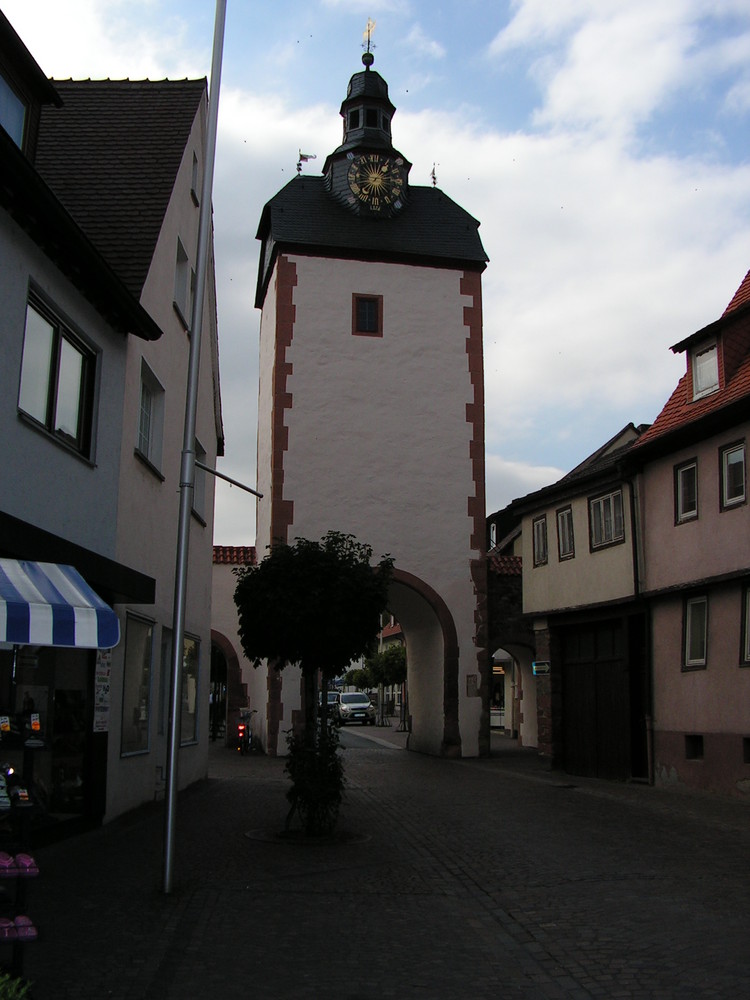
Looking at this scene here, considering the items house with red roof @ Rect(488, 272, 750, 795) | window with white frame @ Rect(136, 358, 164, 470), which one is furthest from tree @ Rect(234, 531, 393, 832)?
house with red roof @ Rect(488, 272, 750, 795)

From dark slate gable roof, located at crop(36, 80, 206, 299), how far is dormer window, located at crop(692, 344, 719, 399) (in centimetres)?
916

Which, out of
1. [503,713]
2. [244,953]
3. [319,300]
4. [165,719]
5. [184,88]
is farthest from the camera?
[503,713]

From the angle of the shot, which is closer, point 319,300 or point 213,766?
point 213,766

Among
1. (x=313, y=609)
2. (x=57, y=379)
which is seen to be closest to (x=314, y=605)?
(x=313, y=609)

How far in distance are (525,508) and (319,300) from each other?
7667 millimetres

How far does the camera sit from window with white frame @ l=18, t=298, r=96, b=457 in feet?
33.5

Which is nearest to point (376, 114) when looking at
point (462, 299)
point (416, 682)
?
point (462, 299)

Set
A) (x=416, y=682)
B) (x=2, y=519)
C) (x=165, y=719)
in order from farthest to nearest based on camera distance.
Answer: (x=416, y=682) → (x=165, y=719) → (x=2, y=519)

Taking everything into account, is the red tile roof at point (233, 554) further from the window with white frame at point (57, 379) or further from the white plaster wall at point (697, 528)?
the window with white frame at point (57, 379)

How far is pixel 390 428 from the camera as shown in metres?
27.9

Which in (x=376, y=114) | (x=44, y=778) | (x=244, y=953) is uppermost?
(x=376, y=114)

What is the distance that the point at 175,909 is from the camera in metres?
7.98

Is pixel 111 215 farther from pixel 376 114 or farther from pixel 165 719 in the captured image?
pixel 376 114

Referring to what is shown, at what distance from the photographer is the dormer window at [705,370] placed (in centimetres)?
1881
